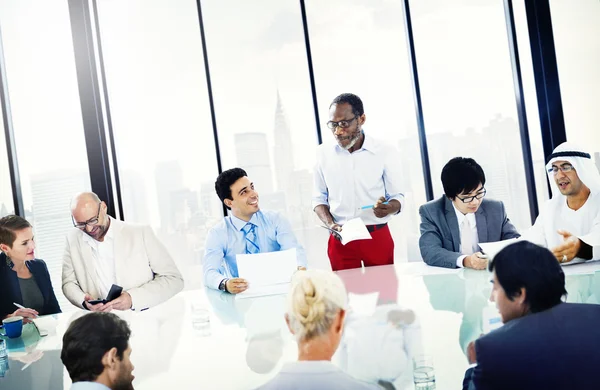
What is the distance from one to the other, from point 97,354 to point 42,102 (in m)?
4.08

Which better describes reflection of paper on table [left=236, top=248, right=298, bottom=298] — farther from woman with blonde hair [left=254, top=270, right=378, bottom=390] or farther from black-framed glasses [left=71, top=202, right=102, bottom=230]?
woman with blonde hair [left=254, top=270, right=378, bottom=390]

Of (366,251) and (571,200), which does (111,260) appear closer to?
(366,251)

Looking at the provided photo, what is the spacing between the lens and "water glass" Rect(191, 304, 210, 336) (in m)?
2.27

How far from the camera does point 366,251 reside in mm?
3701

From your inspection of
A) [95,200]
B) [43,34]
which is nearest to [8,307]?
[95,200]

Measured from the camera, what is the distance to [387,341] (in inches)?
72.1

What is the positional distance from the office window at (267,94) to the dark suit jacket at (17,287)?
2.03 metres

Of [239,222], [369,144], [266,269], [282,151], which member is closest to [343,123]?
[369,144]

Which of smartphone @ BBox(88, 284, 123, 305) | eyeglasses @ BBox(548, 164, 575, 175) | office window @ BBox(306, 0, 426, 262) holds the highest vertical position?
office window @ BBox(306, 0, 426, 262)

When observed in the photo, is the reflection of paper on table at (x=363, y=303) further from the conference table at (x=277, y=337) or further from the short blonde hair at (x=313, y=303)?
the short blonde hair at (x=313, y=303)

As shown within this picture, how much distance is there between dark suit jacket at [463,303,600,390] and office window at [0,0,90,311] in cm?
435

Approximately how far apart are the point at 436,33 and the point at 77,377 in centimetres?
435

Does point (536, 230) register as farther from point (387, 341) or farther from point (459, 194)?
point (387, 341)

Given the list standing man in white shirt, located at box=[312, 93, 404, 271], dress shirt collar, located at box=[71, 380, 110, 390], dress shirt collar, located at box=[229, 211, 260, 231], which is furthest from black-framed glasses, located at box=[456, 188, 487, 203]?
dress shirt collar, located at box=[71, 380, 110, 390]
